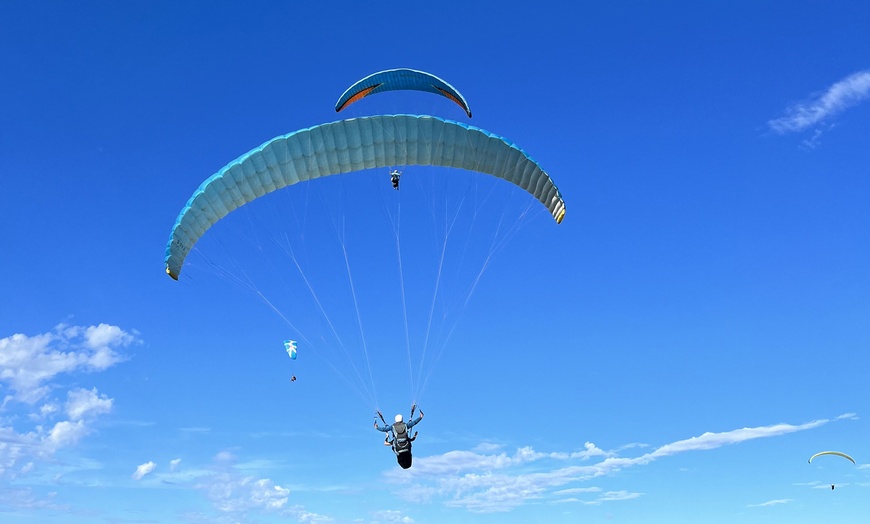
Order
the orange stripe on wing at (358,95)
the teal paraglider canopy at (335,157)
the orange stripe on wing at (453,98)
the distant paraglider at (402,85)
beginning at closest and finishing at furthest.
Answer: the teal paraglider canopy at (335,157) → the distant paraglider at (402,85) → the orange stripe on wing at (453,98) → the orange stripe on wing at (358,95)

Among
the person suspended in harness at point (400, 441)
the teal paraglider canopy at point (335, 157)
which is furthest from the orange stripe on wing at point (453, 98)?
the person suspended in harness at point (400, 441)

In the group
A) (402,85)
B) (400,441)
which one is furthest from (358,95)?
(400,441)

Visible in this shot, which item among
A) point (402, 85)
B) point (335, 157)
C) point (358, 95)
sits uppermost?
point (358, 95)

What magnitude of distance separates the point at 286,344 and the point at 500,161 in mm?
13689

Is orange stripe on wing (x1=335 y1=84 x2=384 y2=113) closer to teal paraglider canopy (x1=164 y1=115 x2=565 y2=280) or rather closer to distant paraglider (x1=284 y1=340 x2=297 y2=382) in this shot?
teal paraglider canopy (x1=164 y1=115 x2=565 y2=280)

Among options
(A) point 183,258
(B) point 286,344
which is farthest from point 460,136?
(B) point 286,344

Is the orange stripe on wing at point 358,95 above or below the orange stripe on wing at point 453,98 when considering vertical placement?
above

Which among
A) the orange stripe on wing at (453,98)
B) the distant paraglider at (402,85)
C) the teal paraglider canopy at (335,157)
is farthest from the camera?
the orange stripe on wing at (453,98)

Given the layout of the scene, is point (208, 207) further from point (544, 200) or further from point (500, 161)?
point (544, 200)

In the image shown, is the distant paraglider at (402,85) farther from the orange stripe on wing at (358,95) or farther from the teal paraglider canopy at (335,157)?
the teal paraglider canopy at (335,157)

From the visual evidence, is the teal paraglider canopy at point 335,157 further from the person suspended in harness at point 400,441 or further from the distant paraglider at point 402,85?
the person suspended in harness at point 400,441

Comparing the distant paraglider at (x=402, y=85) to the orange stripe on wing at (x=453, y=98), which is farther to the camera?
the orange stripe on wing at (x=453, y=98)

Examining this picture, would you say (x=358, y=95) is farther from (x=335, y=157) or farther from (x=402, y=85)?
(x=335, y=157)

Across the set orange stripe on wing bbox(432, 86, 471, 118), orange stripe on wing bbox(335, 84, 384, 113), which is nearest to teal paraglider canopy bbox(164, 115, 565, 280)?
orange stripe on wing bbox(432, 86, 471, 118)
